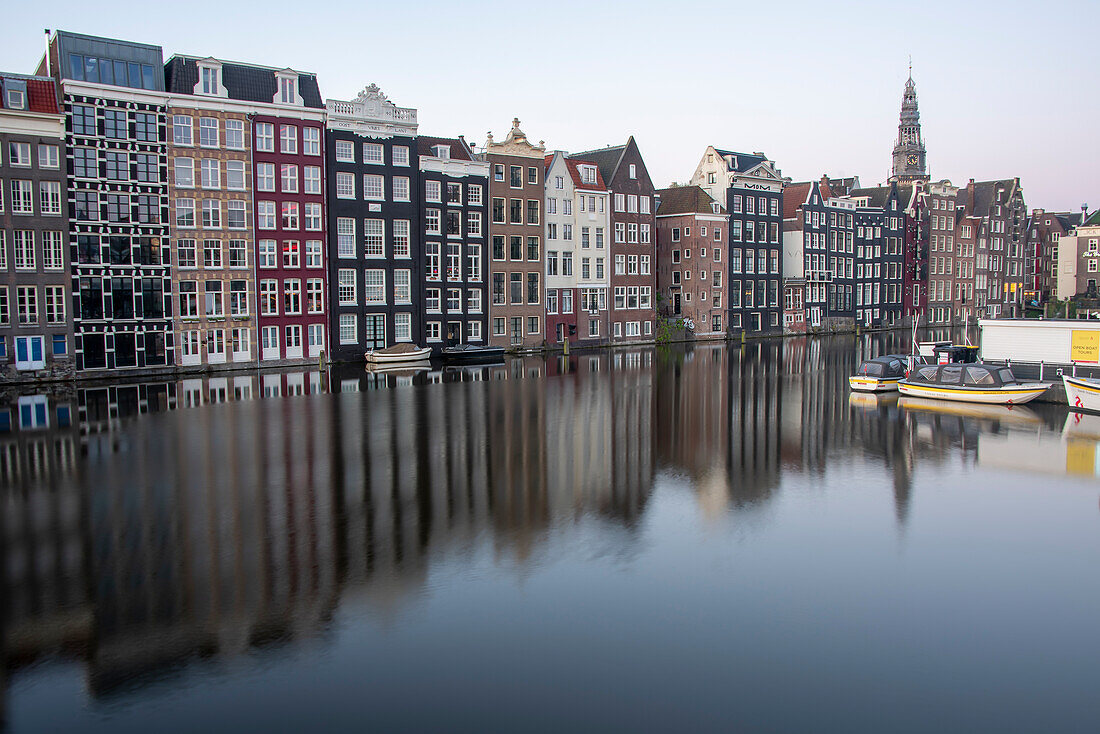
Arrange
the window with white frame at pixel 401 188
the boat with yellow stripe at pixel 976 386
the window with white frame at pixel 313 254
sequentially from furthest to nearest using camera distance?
the window with white frame at pixel 401 188 → the window with white frame at pixel 313 254 → the boat with yellow stripe at pixel 976 386

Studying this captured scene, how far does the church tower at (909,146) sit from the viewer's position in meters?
137

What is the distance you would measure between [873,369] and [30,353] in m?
48.7

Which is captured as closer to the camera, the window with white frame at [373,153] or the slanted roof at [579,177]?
the window with white frame at [373,153]

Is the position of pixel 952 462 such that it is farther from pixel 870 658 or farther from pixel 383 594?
pixel 383 594

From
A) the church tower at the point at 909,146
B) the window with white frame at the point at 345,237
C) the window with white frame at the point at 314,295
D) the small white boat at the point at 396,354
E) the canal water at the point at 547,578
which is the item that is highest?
the church tower at the point at 909,146

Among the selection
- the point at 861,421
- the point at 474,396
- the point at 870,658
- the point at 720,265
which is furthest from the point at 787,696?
the point at 720,265

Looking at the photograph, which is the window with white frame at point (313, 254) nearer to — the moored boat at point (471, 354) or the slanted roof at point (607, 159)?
the moored boat at point (471, 354)

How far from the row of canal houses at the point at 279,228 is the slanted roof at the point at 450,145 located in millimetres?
245

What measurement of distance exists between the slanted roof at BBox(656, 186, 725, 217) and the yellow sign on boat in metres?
50.1

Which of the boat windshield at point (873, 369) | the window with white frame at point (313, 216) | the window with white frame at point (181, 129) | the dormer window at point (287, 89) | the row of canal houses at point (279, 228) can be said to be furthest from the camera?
the window with white frame at point (313, 216)

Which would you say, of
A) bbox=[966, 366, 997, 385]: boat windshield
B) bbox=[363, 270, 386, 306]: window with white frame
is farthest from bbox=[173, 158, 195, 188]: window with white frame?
bbox=[966, 366, 997, 385]: boat windshield

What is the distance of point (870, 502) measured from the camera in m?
23.1

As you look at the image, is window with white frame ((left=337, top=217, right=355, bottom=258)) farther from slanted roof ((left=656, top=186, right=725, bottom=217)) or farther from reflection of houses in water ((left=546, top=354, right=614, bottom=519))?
slanted roof ((left=656, top=186, right=725, bottom=217))

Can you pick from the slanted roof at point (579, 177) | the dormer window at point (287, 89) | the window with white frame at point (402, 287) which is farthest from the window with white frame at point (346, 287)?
the slanted roof at point (579, 177)
